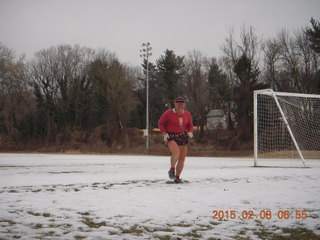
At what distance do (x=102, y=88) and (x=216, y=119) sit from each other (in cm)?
1637

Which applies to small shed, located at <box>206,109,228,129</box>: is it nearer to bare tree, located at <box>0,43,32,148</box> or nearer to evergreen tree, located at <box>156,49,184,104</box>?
evergreen tree, located at <box>156,49,184,104</box>

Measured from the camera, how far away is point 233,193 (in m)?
6.22

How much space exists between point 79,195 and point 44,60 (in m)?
48.7

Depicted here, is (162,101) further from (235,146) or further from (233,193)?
(233,193)

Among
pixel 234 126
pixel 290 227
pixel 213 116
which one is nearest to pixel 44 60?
pixel 213 116
